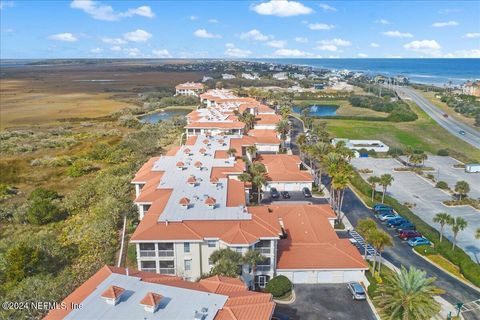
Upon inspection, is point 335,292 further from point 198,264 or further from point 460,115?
point 460,115

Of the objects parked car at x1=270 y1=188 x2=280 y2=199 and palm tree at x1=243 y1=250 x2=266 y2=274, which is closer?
palm tree at x1=243 y1=250 x2=266 y2=274

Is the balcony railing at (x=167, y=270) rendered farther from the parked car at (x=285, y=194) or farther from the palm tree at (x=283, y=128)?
the palm tree at (x=283, y=128)

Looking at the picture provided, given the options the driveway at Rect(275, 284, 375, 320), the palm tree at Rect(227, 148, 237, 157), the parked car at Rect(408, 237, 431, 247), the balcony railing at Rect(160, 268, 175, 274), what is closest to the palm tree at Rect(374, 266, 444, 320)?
the driveway at Rect(275, 284, 375, 320)

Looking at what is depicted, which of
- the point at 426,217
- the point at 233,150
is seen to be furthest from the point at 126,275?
the point at 426,217

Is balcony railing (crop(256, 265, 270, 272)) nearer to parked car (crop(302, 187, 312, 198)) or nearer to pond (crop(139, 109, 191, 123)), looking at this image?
parked car (crop(302, 187, 312, 198))

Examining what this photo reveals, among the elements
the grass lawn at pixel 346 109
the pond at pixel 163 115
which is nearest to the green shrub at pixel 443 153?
the grass lawn at pixel 346 109

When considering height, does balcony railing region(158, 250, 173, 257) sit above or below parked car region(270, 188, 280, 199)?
above
